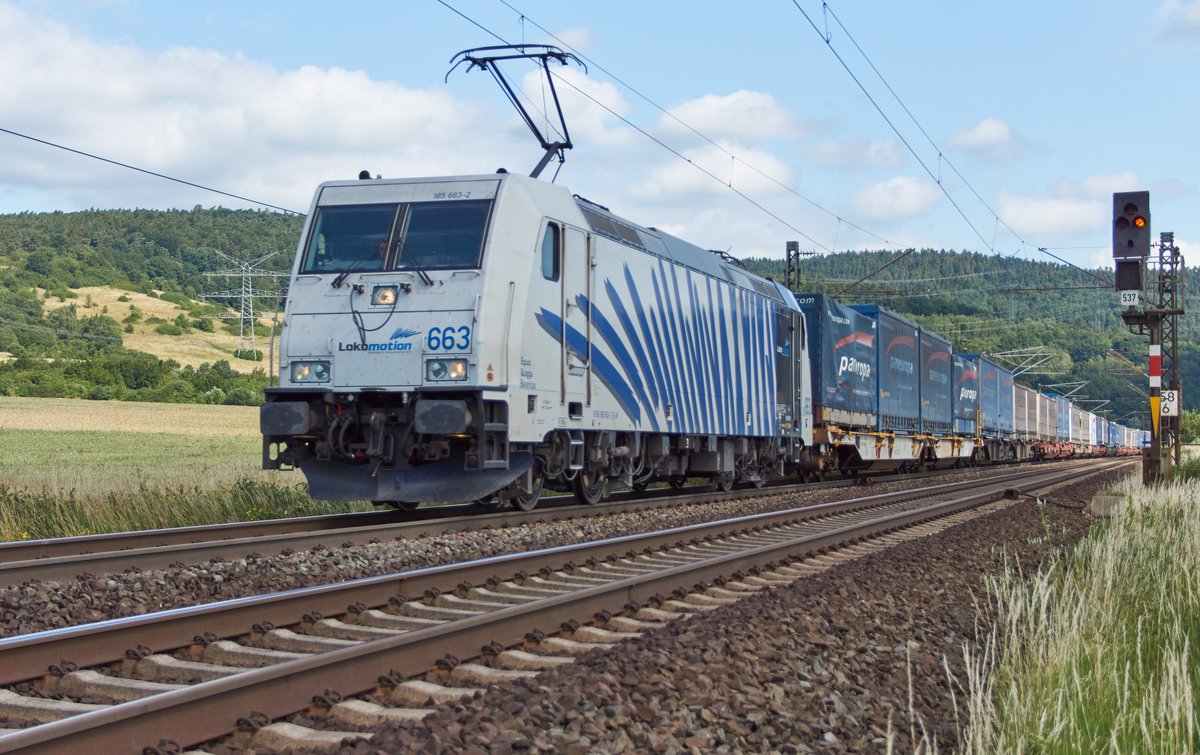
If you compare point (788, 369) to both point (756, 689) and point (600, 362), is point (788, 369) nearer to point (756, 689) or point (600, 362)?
point (600, 362)

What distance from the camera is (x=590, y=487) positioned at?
15.3 metres

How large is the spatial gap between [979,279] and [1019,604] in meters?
160

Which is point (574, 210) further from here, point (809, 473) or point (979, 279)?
point (979, 279)

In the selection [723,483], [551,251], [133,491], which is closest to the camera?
[551,251]

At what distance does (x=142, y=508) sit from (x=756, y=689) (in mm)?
9761

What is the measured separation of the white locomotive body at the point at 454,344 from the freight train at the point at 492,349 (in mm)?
23

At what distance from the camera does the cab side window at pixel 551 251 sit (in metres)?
13.2

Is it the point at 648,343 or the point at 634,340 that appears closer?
the point at 634,340

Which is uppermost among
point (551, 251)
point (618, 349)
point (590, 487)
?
point (551, 251)

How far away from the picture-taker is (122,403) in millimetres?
54250

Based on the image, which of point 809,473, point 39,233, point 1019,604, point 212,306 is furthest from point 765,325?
point 39,233

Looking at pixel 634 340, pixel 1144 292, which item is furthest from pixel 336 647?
pixel 1144 292

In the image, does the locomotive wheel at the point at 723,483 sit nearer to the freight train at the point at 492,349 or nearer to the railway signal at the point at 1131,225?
the freight train at the point at 492,349

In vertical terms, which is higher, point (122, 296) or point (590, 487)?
point (122, 296)
